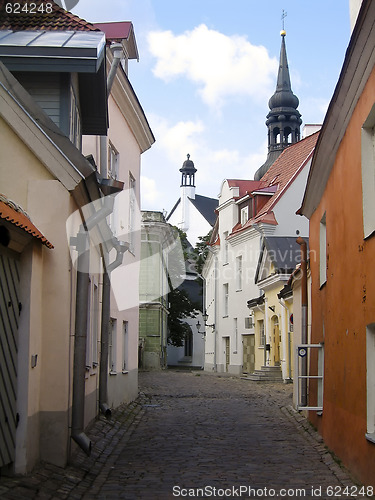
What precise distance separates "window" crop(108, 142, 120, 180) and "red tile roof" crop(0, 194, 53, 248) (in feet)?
24.5

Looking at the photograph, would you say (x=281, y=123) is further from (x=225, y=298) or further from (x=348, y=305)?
(x=348, y=305)

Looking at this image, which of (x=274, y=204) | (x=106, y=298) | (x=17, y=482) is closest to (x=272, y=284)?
(x=274, y=204)

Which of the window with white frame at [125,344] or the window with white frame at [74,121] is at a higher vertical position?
the window with white frame at [74,121]

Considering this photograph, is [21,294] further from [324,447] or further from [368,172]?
[324,447]

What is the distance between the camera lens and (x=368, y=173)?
8.26 metres

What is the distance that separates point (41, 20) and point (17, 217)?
4.70 meters

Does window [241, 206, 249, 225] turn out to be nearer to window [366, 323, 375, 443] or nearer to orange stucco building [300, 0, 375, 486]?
orange stucco building [300, 0, 375, 486]

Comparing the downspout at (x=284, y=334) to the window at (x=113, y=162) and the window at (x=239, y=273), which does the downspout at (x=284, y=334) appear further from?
the window at (x=113, y=162)

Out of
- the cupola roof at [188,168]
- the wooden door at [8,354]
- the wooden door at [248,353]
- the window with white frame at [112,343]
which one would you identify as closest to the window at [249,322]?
the wooden door at [248,353]

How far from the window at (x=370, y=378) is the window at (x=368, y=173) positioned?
104 centimetres

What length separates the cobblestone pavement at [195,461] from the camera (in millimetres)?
7898

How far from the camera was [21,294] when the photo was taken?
828 cm

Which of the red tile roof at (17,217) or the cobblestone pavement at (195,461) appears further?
the cobblestone pavement at (195,461)

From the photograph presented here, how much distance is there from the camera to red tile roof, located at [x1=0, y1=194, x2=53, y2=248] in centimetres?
729
